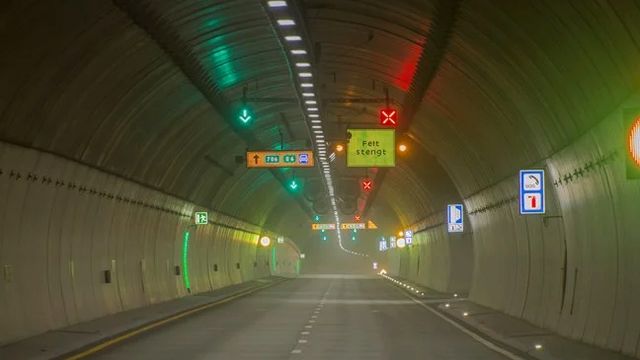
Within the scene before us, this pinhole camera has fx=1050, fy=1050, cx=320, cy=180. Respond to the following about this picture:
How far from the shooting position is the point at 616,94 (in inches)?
677

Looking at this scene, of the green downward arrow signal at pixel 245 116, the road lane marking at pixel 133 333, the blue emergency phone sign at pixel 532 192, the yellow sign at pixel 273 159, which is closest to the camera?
the road lane marking at pixel 133 333

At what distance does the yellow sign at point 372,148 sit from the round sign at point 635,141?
21496 millimetres

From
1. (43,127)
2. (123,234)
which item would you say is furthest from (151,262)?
(43,127)

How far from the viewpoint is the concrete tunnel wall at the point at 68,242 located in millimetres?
22156

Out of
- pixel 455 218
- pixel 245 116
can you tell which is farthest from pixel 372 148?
pixel 455 218

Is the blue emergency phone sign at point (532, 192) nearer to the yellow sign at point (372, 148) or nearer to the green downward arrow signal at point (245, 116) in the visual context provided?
the green downward arrow signal at point (245, 116)

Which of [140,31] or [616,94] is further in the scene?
[140,31]

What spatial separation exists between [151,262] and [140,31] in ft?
56.4

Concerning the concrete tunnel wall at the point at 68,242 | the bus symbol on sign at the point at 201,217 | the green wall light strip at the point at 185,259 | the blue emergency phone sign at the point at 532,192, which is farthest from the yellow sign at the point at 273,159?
the blue emergency phone sign at the point at 532,192

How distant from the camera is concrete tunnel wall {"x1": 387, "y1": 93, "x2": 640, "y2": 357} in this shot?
18219 millimetres

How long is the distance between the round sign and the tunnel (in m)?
0.03

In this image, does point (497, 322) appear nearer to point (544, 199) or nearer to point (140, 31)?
point (544, 199)

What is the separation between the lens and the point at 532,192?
2455 cm

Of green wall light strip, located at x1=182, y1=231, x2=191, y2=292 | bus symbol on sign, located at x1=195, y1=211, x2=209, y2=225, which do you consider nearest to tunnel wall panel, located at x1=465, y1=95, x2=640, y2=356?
bus symbol on sign, located at x1=195, y1=211, x2=209, y2=225
